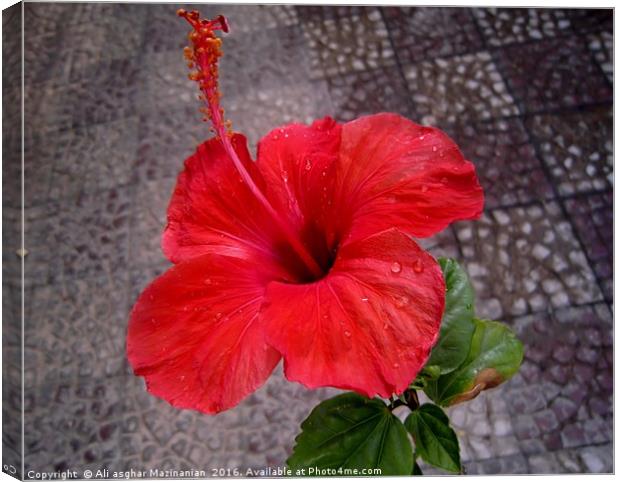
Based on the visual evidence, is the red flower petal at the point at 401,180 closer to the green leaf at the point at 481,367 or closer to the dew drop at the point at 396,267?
the dew drop at the point at 396,267

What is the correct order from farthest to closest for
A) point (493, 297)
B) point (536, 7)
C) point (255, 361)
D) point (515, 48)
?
point (493, 297) < point (515, 48) < point (536, 7) < point (255, 361)

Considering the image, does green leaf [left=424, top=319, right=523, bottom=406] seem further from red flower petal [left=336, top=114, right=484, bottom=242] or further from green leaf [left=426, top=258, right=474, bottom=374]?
red flower petal [left=336, top=114, right=484, bottom=242]

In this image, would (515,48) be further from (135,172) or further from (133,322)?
(133,322)

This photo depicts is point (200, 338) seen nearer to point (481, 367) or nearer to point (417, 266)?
point (417, 266)

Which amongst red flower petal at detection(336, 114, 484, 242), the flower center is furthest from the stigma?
red flower petal at detection(336, 114, 484, 242)

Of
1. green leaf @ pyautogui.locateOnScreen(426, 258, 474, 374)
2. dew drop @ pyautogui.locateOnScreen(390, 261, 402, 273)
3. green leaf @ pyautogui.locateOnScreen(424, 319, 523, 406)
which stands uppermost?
dew drop @ pyautogui.locateOnScreen(390, 261, 402, 273)

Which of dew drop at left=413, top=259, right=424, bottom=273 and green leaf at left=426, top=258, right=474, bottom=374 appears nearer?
dew drop at left=413, top=259, right=424, bottom=273

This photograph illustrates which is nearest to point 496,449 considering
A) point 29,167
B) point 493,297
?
point 493,297

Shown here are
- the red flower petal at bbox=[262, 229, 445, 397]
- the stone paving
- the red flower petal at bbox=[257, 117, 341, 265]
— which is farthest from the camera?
the stone paving

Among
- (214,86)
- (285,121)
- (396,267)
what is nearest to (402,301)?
(396,267)
